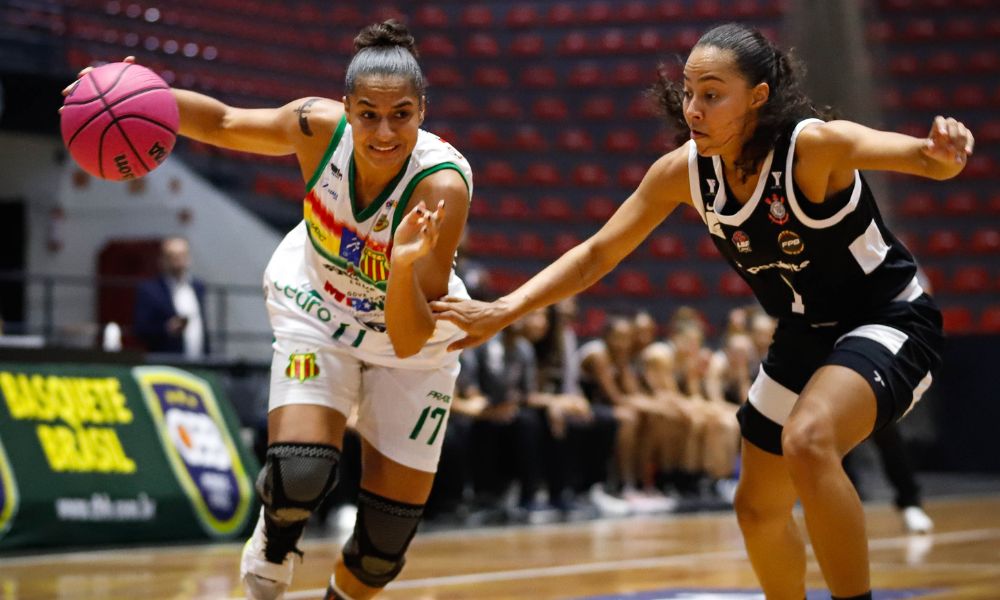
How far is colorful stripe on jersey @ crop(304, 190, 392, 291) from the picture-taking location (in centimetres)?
383

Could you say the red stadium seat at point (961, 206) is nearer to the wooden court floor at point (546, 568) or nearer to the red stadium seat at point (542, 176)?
the red stadium seat at point (542, 176)

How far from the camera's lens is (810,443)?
3.32m

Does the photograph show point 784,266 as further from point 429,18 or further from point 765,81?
point 429,18

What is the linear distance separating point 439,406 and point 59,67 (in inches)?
399

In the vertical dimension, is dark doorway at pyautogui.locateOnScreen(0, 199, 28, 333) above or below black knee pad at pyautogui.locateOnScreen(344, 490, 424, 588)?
below

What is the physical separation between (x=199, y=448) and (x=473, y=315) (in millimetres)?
4597

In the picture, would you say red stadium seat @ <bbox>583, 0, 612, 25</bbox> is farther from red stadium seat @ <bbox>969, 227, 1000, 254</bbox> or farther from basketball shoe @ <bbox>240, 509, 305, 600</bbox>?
basketball shoe @ <bbox>240, 509, 305, 600</bbox>

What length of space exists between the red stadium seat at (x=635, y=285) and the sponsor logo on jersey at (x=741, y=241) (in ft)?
44.1

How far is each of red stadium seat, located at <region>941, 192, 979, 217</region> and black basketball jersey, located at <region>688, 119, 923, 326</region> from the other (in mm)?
14254

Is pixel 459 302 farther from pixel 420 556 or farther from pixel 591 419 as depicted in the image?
pixel 591 419

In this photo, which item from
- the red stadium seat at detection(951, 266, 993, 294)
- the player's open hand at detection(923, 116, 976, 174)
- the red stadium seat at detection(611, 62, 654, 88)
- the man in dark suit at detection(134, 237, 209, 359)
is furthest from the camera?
the red stadium seat at detection(611, 62, 654, 88)

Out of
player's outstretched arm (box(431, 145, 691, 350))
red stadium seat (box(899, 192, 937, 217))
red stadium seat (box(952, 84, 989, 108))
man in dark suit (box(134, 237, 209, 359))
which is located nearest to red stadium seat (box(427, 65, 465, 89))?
red stadium seat (box(899, 192, 937, 217))

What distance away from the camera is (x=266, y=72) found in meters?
16.7

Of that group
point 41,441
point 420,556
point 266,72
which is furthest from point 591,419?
point 266,72
